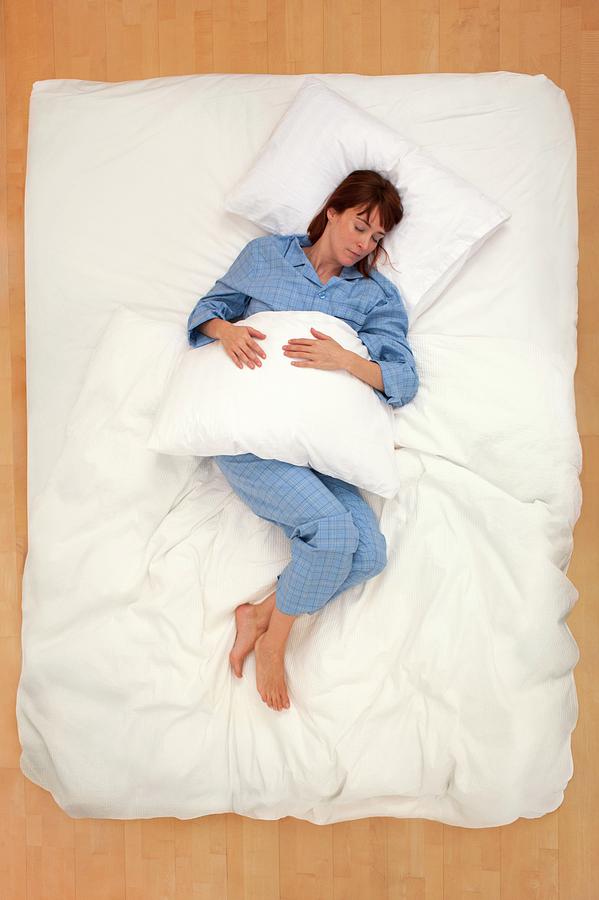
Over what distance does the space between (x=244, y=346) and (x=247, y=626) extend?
1.77ft

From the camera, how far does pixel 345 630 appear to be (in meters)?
1.40

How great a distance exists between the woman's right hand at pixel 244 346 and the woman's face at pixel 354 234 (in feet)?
0.79

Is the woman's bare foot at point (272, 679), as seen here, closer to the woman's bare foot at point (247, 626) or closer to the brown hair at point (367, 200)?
the woman's bare foot at point (247, 626)


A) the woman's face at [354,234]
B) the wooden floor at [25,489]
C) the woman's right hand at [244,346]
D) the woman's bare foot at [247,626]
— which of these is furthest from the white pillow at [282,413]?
the wooden floor at [25,489]

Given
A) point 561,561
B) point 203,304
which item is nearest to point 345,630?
point 561,561

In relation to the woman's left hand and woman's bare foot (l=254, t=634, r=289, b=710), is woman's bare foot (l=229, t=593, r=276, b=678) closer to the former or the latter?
woman's bare foot (l=254, t=634, r=289, b=710)

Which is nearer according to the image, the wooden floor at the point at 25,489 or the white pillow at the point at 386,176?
the white pillow at the point at 386,176

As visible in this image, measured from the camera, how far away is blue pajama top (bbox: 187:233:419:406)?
1.44 m

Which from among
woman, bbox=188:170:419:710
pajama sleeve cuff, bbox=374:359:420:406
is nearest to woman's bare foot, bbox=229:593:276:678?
woman, bbox=188:170:419:710

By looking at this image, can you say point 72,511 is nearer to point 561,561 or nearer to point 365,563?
point 365,563

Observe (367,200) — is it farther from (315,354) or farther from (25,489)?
(25,489)

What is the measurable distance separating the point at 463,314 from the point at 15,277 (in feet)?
3.45

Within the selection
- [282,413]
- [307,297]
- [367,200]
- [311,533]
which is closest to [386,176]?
[367,200]

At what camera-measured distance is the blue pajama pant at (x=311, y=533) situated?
135 cm
